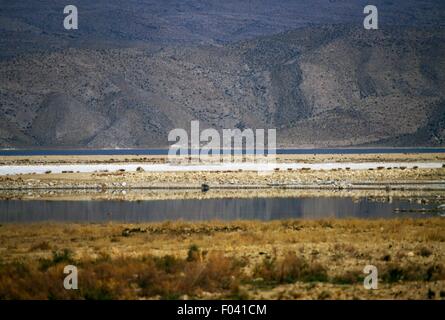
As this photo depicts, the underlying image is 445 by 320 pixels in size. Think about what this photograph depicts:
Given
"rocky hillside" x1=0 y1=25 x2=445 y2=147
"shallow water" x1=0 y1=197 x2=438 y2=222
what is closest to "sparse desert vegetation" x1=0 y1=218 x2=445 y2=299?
"shallow water" x1=0 y1=197 x2=438 y2=222

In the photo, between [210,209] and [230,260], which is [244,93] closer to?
[210,209]

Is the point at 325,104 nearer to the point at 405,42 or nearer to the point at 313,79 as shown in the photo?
the point at 313,79

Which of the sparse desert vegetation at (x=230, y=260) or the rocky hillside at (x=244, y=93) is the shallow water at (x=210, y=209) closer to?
the sparse desert vegetation at (x=230, y=260)

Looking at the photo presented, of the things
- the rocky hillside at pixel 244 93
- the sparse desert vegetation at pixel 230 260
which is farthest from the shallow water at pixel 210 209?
the rocky hillside at pixel 244 93

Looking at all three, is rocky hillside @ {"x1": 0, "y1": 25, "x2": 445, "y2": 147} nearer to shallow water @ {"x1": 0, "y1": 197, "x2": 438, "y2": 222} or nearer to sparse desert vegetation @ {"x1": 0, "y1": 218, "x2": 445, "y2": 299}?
shallow water @ {"x1": 0, "y1": 197, "x2": 438, "y2": 222}

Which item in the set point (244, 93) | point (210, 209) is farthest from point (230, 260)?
point (244, 93)
